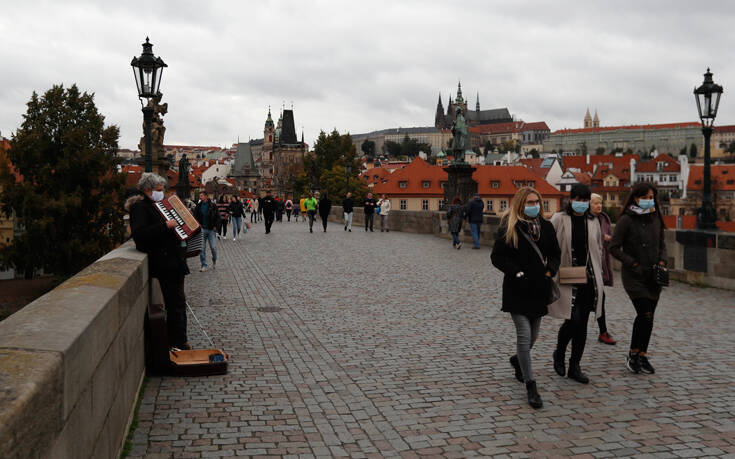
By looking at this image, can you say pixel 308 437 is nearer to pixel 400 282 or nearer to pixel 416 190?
pixel 400 282

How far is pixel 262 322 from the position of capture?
755 cm

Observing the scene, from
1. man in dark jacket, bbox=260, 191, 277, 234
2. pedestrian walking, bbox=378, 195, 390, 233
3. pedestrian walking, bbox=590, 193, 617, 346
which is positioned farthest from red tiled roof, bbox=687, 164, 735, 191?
pedestrian walking, bbox=590, 193, 617, 346

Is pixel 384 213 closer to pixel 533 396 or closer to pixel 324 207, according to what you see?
pixel 324 207

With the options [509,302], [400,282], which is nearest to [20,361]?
[509,302]

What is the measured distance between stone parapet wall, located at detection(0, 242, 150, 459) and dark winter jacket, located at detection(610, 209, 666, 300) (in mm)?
3952

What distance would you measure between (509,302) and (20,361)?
3.53m

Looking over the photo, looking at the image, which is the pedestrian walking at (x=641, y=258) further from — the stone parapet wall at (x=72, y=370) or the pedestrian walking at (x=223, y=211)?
the pedestrian walking at (x=223, y=211)

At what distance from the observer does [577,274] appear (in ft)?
17.2

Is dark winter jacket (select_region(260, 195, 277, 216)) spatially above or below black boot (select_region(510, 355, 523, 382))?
above

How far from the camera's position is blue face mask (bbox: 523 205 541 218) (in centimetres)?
490

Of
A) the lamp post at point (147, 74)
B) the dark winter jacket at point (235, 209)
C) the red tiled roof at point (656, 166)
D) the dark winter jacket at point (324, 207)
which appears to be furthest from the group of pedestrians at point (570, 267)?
the red tiled roof at point (656, 166)

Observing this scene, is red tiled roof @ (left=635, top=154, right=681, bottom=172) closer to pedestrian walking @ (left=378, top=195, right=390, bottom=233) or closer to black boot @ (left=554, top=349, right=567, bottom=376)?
pedestrian walking @ (left=378, top=195, right=390, bottom=233)

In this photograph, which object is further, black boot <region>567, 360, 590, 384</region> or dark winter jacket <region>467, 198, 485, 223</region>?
dark winter jacket <region>467, 198, 485, 223</region>

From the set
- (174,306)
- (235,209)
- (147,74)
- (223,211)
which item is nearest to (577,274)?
(174,306)
